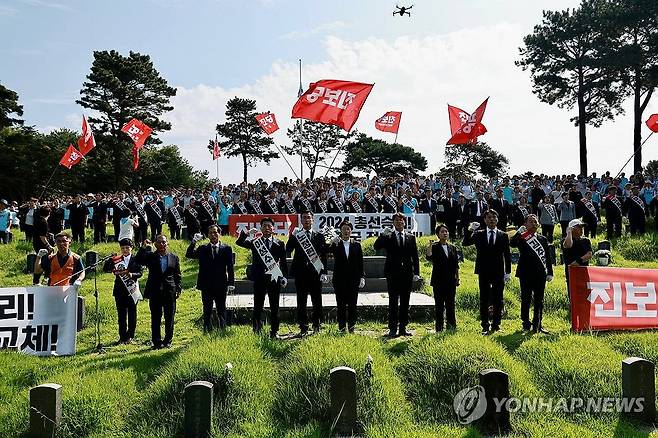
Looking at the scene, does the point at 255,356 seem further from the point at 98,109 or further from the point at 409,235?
the point at 98,109

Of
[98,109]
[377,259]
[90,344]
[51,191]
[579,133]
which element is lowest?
[90,344]

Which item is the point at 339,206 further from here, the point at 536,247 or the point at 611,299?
the point at 611,299

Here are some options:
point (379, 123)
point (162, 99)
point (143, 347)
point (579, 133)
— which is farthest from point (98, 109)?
point (143, 347)

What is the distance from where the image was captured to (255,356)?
7.39 meters

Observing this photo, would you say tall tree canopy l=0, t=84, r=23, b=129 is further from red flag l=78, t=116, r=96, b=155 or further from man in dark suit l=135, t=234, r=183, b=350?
man in dark suit l=135, t=234, r=183, b=350

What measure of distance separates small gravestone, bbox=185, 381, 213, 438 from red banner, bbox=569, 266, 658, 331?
572 cm

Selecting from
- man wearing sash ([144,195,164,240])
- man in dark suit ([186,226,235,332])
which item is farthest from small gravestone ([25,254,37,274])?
man in dark suit ([186,226,235,332])

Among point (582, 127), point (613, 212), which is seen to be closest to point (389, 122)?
point (613, 212)

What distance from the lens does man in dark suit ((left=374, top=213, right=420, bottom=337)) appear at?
901 centimetres

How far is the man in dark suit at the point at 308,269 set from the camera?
9.14 meters

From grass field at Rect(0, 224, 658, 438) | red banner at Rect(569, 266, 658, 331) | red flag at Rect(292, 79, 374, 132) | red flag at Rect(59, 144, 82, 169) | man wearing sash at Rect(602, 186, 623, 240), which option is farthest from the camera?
red flag at Rect(59, 144, 82, 169)

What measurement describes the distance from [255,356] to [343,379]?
1.71 metres

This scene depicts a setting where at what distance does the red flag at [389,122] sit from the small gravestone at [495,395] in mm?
17301

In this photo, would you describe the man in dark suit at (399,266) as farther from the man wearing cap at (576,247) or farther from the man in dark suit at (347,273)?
the man wearing cap at (576,247)
